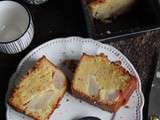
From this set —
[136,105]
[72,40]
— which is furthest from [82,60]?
[136,105]

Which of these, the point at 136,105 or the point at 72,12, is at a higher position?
the point at 72,12

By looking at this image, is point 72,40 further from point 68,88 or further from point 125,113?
point 125,113

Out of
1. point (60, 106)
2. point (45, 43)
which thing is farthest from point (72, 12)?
point (60, 106)

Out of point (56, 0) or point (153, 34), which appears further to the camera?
point (56, 0)

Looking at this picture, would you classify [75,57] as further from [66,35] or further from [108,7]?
[108,7]

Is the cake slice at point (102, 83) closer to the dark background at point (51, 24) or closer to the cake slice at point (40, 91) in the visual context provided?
the cake slice at point (40, 91)

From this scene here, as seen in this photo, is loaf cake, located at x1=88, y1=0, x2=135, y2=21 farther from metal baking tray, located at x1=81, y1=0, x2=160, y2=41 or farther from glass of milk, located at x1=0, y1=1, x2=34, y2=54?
glass of milk, located at x1=0, y1=1, x2=34, y2=54

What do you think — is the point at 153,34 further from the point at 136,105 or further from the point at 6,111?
the point at 6,111

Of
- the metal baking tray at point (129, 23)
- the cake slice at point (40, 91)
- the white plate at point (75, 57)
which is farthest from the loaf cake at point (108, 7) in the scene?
the cake slice at point (40, 91)
